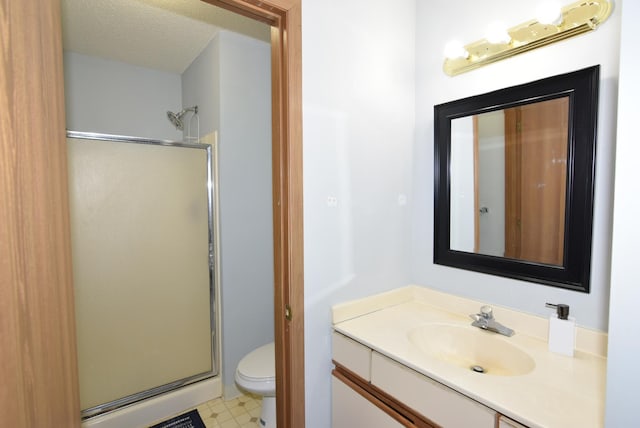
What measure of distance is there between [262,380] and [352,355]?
72 centimetres

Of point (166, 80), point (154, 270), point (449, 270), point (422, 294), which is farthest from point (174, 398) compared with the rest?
point (166, 80)

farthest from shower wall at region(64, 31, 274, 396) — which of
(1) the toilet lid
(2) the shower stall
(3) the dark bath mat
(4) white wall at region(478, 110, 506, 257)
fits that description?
(4) white wall at region(478, 110, 506, 257)

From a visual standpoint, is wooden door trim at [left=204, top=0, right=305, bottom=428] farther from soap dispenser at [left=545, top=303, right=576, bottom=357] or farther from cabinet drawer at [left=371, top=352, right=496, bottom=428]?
soap dispenser at [left=545, top=303, right=576, bottom=357]

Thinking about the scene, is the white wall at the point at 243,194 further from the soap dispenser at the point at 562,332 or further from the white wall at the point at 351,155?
the soap dispenser at the point at 562,332

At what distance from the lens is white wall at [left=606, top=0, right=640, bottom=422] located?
60 centimetres

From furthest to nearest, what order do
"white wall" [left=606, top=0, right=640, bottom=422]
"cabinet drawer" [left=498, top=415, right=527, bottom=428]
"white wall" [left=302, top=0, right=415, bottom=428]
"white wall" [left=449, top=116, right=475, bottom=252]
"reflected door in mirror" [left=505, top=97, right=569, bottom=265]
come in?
"white wall" [left=449, top=116, right=475, bottom=252] < "white wall" [left=302, top=0, right=415, bottom=428] < "reflected door in mirror" [left=505, top=97, right=569, bottom=265] < "cabinet drawer" [left=498, top=415, right=527, bottom=428] < "white wall" [left=606, top=0, right=640, bottom=422]

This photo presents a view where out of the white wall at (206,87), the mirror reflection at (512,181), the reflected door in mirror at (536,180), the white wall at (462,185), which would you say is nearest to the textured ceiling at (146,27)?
the white wall at (206,87)

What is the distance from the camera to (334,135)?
1310 millimetres

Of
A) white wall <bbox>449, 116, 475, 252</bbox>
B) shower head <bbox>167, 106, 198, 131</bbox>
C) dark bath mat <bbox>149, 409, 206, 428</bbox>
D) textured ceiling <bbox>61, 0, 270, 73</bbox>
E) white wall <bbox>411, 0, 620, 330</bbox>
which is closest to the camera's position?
white wall <bbox>411, 0, 620, 330</bbox>

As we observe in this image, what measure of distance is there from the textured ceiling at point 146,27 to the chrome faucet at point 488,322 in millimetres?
2051

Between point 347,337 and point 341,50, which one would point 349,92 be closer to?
point 341,50

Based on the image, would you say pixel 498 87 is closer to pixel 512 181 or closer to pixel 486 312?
pixel 512 181

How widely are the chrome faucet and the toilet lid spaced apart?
105 centimetres

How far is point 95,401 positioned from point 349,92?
7.45ft
